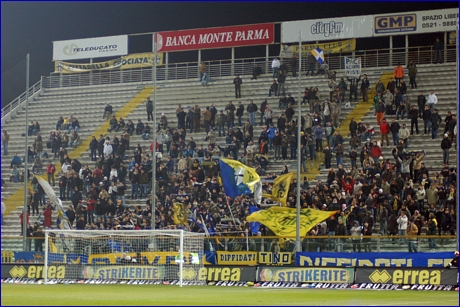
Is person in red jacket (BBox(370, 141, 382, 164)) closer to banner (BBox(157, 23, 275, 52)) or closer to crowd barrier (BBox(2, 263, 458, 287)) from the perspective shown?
crowd barrier (BBox(2, 263, 458, 287))

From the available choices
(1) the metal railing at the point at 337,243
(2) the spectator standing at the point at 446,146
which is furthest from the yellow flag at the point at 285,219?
(2) the spectator standing at the point at 446,146

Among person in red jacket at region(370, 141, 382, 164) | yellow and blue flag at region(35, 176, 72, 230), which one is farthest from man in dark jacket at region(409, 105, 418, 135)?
yellow and blue flag at region(35, 176, 72, 230)

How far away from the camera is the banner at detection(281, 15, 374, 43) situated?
45.0m

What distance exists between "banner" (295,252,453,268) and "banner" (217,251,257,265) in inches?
81.9

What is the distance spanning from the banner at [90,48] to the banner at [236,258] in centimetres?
2505

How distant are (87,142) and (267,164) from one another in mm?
11821

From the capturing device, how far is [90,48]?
52844 millimetres

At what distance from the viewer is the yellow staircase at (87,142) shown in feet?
140

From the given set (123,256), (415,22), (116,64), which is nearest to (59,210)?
(123,256)

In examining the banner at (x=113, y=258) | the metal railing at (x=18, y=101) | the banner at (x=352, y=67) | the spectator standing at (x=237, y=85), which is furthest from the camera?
the metal railing at (x=18, y=101)

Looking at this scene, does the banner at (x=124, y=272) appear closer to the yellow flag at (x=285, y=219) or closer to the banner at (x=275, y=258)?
the banner at (x=275, y=258)

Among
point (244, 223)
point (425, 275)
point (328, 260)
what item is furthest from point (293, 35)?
point (425, 275)

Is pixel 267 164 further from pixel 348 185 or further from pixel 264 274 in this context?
pixel 264 274

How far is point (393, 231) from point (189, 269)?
24.7ft
